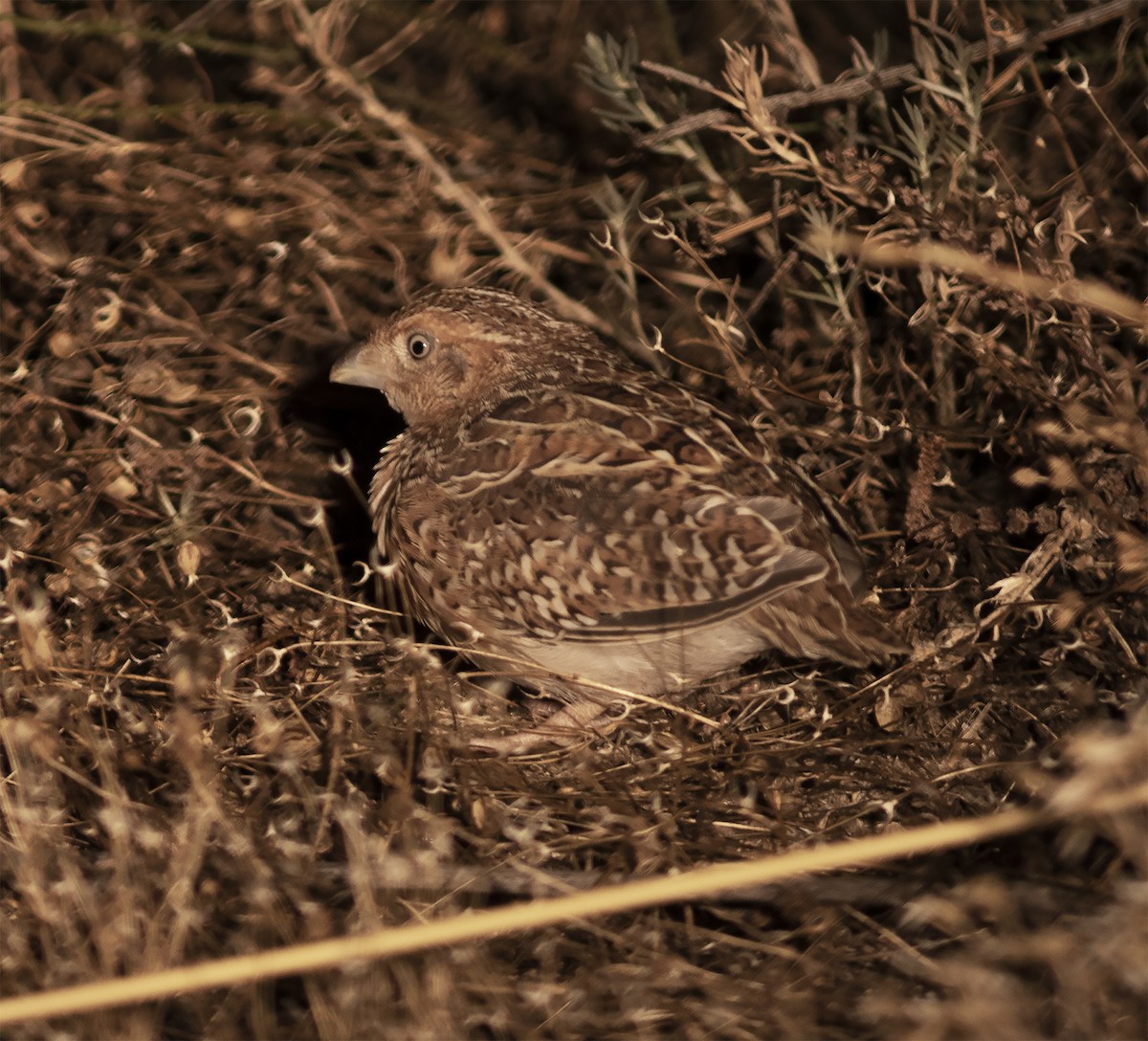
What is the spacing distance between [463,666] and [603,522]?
1.00 metres

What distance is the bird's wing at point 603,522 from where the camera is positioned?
3920 mm

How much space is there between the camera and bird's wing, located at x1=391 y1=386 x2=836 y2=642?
392 centimetres

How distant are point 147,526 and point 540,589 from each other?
1593 mm

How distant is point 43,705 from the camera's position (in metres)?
A: 3.91

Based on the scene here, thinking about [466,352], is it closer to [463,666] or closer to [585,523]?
[585,523]

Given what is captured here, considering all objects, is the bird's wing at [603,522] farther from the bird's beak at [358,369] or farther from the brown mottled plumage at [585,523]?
the bird's beak at [358,369]

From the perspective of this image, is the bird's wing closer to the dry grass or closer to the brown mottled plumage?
the brown mottled plumage

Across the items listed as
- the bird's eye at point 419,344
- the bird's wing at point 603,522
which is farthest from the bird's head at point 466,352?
the bird's wing at point 603,522

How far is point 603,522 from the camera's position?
4.04m

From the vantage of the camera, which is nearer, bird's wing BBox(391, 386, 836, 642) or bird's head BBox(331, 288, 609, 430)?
bird's wing BBox(391, 386, 836, 642)

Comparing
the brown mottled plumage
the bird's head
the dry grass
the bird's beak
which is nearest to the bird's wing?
the brown mottled plumage

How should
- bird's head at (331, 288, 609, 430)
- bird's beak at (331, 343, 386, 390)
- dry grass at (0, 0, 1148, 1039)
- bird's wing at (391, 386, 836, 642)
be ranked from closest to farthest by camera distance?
dry grass at (0, 0, 1148, 1039) < bird's wing at (391, 386, 836, 642) < bird's head at (331, 288, 609, 430) < bird's beak at (331, 343, 386, 390)

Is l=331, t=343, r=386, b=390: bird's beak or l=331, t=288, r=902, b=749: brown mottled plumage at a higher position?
l=331, t=343, r=386, b=390: bird's beak

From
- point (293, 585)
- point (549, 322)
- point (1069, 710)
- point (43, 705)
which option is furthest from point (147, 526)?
point (1069, 710)
